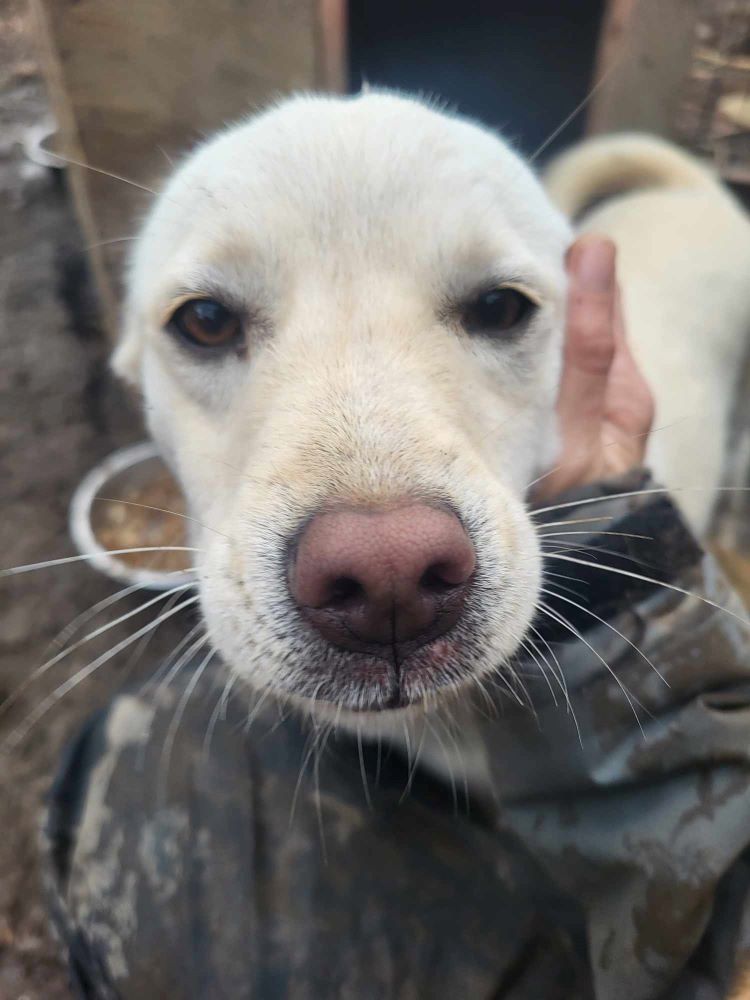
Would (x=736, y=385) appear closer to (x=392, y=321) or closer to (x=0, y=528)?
(x=392, y=321)

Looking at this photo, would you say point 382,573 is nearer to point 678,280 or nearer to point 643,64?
point 678,280

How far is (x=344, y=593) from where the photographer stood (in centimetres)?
96

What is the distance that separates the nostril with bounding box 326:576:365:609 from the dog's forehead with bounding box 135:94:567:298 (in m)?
0.60

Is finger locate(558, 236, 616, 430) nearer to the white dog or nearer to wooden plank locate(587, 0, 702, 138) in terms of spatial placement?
the white dog

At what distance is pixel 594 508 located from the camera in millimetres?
1390

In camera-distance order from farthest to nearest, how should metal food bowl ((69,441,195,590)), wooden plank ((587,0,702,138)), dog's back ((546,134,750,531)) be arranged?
wooden plank ((587,0,702,138)), metal food bowl ((69,441,195,590)), dog's back ((546,134,750,531))

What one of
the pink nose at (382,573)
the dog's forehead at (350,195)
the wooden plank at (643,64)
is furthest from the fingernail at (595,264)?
the wooden plank at (643,64)

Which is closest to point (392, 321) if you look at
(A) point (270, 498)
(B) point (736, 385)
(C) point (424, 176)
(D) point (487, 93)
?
(C) point (424, 176)

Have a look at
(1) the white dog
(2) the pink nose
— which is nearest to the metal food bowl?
(1) the white dog

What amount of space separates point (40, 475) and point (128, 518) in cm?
70

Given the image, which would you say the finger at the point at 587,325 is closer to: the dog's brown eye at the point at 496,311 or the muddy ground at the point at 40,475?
the dog's brown eye at the point at 496,311

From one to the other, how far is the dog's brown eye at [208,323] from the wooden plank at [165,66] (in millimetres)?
1336

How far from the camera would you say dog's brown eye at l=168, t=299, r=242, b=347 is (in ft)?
4.45

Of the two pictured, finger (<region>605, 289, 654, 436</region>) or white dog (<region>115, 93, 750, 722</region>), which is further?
finger (<region>605, 289, 654, 436</region>)
